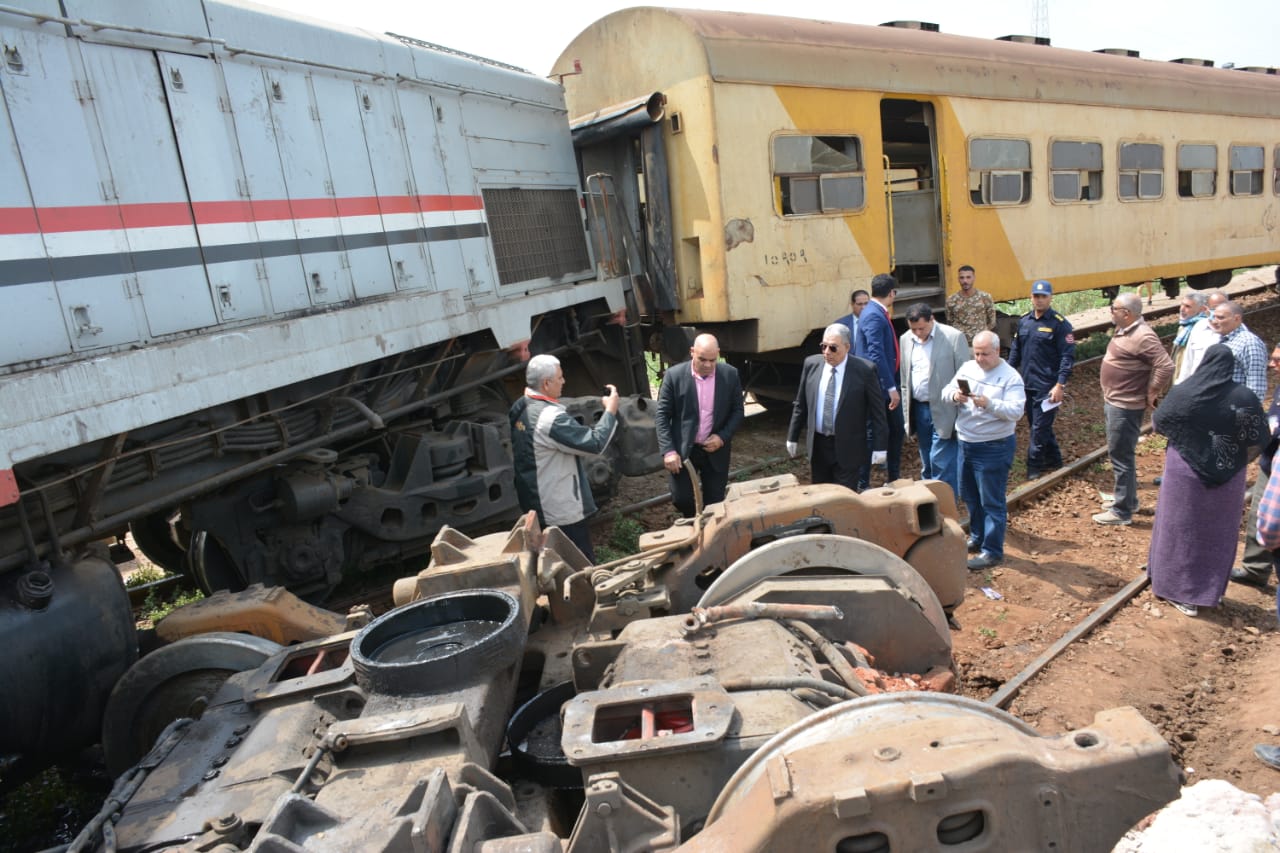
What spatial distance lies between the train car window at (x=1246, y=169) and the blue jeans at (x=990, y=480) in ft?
35.4

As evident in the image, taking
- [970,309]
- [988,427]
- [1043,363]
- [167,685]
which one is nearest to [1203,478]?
[988,427]

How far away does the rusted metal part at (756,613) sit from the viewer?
9.92 ft

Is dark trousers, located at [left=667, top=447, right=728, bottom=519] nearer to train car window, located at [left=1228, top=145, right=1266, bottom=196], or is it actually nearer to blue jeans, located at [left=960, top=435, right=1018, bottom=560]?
blue jeans, located at [left=960, top=435, right=1018, bottom=560]

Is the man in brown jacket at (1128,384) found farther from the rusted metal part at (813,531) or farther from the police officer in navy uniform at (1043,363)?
the rusted metal part at (813,531)

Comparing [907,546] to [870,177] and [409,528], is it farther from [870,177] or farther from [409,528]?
[870,177]

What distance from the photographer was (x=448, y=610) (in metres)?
3.17

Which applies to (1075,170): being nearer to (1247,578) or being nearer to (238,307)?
(1247,578)

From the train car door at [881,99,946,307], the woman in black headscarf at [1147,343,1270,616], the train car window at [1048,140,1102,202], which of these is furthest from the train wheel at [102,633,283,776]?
the train car window at [1048,140,1102,202]

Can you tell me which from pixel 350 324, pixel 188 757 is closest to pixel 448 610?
pixel 188 757

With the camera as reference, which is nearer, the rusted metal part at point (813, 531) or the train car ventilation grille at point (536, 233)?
the rusted metal part at point (813, 531)

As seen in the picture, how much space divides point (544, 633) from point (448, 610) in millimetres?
673

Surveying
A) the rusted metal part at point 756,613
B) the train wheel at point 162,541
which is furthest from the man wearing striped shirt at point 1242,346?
the train wheel at point 162,541

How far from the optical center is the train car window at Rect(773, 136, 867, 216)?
8664 millimetres

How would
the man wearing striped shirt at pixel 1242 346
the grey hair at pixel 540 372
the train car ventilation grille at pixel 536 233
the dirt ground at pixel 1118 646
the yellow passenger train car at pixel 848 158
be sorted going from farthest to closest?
the yellow passenger train car at pixel 848 158, the train car ventilation grille at pixel 536 233, the man wearing striped shirt at pixel 1242 346, the grey hair at pixel 540 372, the dirt ground at pixel 1118 646
